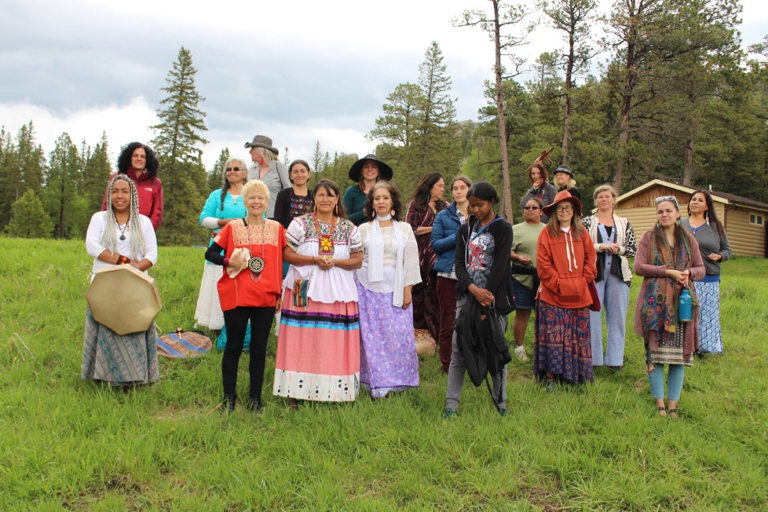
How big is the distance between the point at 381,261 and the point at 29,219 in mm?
52721

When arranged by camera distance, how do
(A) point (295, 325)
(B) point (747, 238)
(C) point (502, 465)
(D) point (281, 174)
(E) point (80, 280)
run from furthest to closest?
(B) point (747, 238)
(E) point (80, 280)
(D) point (281, 174)
(A) point (295, 325)
(C) point (502, 465)

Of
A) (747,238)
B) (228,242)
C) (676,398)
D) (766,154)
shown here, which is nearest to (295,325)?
(228,242)

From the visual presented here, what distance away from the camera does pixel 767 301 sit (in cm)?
935

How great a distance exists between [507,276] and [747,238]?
30226 millimetres

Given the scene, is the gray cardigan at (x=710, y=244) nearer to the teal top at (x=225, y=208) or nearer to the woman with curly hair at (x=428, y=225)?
the woman with curly hair at (x=428, y=225)

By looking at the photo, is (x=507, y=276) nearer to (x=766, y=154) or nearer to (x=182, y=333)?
(x=182, y=333)

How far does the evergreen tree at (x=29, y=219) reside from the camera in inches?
1780

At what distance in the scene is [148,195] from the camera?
5.46m

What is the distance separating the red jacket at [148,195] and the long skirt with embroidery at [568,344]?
4368mm

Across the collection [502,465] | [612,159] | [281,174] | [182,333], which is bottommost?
[502,465]

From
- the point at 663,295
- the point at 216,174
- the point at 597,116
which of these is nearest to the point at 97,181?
the point at 216,174

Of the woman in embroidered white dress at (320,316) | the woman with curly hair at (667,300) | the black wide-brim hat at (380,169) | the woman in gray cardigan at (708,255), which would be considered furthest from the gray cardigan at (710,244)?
the woman in embroidered white dress at (320,316)

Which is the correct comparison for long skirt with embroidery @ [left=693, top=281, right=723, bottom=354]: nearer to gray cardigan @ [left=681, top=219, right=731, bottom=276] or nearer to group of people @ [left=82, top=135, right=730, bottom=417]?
gray cardigan @ [left=681, top=219, right=731, bottom=276]

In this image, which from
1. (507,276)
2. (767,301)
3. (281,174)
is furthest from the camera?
(767,301)
